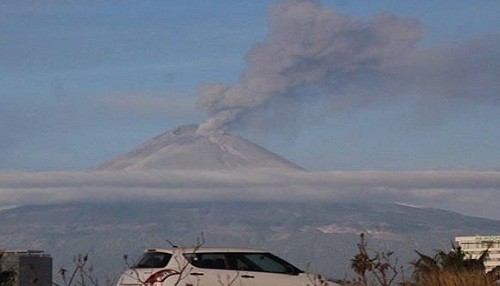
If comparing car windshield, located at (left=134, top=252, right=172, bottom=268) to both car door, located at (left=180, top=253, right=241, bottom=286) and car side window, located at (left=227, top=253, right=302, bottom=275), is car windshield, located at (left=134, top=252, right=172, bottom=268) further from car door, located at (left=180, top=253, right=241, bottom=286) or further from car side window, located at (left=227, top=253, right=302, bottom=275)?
car side window, located at (left=227, top=253, right=302, bottom=275)

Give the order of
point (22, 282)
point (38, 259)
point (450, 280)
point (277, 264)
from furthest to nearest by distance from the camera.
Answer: point (38, 259)
point (22, 282)
point (277, 264)
point (450, 280)

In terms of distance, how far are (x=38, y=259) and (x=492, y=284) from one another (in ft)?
130

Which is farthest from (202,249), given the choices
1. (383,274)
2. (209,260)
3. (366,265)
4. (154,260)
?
(366,265)

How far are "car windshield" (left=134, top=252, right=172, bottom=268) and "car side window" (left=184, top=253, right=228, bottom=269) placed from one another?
56cm

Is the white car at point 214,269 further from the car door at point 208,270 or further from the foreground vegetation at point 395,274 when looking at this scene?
the foreground vegetation at point 395,274

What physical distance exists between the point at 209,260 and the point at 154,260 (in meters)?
1.06

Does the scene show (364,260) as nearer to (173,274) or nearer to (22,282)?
(173,274)

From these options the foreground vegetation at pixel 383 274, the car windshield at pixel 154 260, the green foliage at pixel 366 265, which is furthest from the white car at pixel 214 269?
the green foliage at pixel 366 265

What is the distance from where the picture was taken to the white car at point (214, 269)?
27266mm

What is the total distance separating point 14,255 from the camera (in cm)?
6034

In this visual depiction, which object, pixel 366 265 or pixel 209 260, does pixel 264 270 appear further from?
pixel 366 265

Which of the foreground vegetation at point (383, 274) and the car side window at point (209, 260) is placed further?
the car side window at point (209, 260)

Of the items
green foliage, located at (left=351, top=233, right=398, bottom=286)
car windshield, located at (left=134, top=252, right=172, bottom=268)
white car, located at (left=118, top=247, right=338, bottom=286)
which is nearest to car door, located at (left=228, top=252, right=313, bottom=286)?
white car, located at (left=118, top=247, right=338, bottom=286)

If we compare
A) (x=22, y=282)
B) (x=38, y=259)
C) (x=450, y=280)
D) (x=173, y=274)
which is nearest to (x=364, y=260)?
(x=450, y=280)
